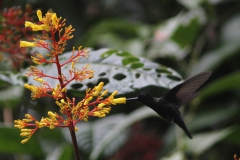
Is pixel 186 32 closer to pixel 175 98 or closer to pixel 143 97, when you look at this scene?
pixel 175 98

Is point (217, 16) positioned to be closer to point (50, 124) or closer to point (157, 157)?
point (157, 157)

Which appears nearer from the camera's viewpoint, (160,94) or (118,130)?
(118,130)

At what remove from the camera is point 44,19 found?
1.98 feet

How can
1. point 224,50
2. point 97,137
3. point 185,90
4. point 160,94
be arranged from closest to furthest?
1. point 185,90
2. point 97,137
3. point 224,50
4. point 160,94

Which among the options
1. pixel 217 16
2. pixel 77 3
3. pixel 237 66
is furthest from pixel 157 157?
pixel 77 3

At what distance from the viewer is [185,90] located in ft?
2.51

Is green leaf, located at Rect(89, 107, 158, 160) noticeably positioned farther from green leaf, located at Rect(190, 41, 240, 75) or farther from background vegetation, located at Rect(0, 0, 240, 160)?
green leaf, located at Rect(190, 41, 240, 75)

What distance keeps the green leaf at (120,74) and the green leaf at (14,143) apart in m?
0.43

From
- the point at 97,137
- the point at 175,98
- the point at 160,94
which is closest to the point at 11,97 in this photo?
the point at 97,137

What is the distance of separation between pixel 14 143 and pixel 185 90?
81cm

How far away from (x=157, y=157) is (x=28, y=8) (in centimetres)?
116

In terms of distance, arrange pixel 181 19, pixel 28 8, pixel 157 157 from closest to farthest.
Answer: pixel 28 8 → pixel 157 157 → pixel 181 19

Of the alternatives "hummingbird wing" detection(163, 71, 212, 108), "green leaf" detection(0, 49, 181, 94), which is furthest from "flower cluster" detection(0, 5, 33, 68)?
"hummingbird wing" detection(163, 71, 212, 108)

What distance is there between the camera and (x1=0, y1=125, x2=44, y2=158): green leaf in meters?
1.36
